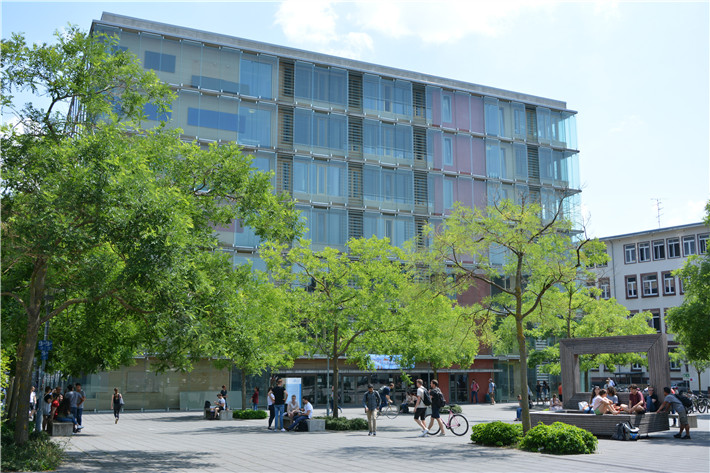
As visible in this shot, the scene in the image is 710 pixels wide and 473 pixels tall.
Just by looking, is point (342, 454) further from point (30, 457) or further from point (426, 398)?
point (30, 457)

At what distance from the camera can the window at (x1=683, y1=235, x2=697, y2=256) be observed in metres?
64.8

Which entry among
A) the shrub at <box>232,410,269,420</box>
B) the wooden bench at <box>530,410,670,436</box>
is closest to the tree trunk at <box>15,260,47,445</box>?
the wooden bench at <box>530,410,670,436</box>

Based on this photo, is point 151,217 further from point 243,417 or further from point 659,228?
point 659,228

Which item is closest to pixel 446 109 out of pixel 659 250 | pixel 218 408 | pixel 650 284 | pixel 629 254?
pixel 218 408

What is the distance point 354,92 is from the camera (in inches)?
1844

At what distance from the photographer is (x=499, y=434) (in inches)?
673

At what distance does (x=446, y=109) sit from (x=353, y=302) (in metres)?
28.4

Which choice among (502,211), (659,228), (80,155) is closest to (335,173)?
(502,211)

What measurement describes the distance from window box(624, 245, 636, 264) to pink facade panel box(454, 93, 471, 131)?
30929 millimetres

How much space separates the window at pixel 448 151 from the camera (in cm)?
4931

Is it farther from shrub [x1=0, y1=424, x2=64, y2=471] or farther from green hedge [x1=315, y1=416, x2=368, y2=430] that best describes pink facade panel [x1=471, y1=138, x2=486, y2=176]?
shrub [x1=0, y1=424, x2=64, y2=471]

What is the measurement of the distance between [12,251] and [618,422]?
16.5 meters

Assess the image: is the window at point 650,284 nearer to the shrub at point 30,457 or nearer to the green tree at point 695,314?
the green tree at point 695,314

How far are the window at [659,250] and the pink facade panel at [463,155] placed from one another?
29717mm
